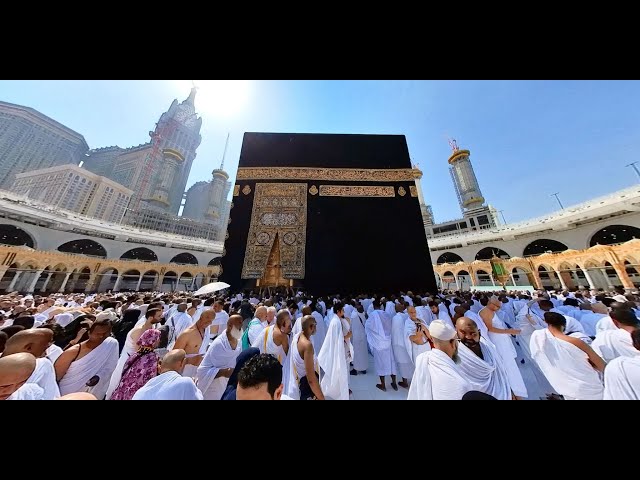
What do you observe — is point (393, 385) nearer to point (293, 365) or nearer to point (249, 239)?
point (293, 365)

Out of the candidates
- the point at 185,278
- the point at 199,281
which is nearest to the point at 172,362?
the point at 199,281

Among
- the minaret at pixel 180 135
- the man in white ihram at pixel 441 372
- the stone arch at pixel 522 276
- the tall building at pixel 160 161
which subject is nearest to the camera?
the man in white ihram at pixel 441 372

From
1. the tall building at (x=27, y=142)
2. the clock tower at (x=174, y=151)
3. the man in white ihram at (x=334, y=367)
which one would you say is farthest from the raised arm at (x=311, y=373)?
the tall building at (x=27, y=142)

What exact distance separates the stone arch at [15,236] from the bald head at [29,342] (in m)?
18.4

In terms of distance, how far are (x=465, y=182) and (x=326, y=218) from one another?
103 ft

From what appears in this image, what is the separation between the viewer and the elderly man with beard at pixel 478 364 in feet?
4.21

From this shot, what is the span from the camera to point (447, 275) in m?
18.9

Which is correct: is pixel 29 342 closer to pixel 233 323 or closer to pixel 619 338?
pixel 233 323

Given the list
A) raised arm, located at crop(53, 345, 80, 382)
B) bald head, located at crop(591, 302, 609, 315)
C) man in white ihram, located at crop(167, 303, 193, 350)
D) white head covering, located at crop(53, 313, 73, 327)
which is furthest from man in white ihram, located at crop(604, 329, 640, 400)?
white head covering, located at crop(53, 313, 73, 327)

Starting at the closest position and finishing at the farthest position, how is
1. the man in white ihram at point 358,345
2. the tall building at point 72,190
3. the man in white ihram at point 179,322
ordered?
the man in white ihram at point 179,322
the man in white ihram at point 358,345
the tall building at point 72,190

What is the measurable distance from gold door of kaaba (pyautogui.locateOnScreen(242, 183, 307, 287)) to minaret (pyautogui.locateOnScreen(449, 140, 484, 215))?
30667mm

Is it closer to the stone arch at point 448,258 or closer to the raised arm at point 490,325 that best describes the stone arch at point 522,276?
the stone arch at point 448,258

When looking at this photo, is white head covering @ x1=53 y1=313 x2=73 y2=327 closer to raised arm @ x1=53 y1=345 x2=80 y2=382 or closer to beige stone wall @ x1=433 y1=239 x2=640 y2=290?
raised arm @ x1=53 y1=345 x2=80 y2=382
